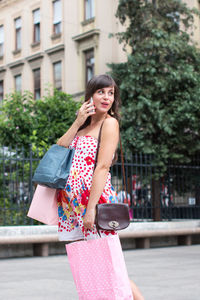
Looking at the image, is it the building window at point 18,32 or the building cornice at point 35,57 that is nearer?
the building cornice at point 35,57

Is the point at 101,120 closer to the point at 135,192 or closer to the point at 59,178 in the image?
the point at 59,178

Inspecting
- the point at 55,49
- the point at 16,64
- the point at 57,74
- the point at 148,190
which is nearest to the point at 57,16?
the point at 55,49

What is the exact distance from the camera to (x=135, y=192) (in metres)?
14.3

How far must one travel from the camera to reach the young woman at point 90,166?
3.36m

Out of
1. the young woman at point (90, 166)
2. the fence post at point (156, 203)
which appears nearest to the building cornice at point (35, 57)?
the fence post at point (156, 203)

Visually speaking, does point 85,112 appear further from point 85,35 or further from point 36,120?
point 85,35

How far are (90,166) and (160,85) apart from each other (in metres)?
13.6

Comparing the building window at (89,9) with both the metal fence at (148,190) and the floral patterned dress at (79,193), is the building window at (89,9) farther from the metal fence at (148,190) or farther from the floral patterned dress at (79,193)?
the floral patterned dress at (79,193)

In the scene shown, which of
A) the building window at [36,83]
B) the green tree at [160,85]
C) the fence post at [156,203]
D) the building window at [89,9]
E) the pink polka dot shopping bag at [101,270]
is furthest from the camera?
the building window at [36,83]

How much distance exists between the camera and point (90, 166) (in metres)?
3.46

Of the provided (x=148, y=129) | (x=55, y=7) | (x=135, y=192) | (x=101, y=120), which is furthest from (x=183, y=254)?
(x=55, y=7)

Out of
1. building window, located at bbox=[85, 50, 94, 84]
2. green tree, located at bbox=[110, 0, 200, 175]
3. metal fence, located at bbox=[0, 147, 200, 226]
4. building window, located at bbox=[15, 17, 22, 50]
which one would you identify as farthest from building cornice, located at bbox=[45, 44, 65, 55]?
metal fence, located at bbox=[0, 147, 200, 226]

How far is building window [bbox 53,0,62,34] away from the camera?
3167 cm

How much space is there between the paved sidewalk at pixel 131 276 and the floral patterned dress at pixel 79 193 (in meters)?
2.56
